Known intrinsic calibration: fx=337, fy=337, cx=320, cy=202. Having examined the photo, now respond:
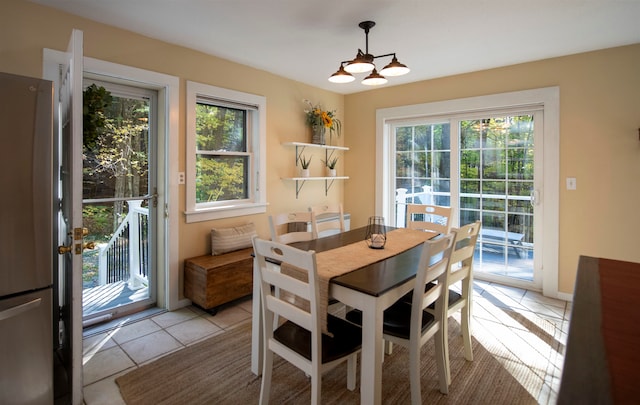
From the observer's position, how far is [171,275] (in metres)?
3.06

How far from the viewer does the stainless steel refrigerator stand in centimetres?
155

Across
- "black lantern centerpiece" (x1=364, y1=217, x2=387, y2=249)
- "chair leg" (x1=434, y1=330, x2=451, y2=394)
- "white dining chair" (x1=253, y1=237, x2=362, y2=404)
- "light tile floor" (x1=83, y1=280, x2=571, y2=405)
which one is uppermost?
"black lantern centerpiece" (x1=364, y1=217, x2=387, y2=249)

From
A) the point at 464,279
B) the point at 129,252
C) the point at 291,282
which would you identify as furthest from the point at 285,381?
the point at 129,252

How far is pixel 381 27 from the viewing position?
8.57 ft

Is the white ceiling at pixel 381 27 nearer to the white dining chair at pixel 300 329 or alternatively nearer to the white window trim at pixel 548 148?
the white window trim at pixel 548 148

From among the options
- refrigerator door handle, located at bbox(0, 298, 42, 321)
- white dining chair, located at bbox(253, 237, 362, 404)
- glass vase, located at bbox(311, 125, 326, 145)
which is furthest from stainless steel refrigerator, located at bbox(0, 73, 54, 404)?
glass vase, located at bbox(311, 125, 326, 145)

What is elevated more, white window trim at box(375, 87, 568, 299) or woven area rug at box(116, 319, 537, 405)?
white window trim at box(375, 87, 568, 299)

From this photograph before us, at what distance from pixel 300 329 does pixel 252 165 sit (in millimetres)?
2346

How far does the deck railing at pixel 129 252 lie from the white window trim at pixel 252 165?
0.43 meters

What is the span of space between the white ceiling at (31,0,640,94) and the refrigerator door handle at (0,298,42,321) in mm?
1922

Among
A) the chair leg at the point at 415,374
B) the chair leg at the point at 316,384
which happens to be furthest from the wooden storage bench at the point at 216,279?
the chair leg at the point at 415,374

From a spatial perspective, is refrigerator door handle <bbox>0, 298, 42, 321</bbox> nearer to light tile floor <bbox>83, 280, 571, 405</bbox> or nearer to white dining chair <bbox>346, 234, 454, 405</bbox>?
light tile floor <bbox>83, 280, 571, 405</bbox>

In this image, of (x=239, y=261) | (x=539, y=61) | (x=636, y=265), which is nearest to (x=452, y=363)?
(x=636, y=265)

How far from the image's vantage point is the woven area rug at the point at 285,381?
1932 millimetres
